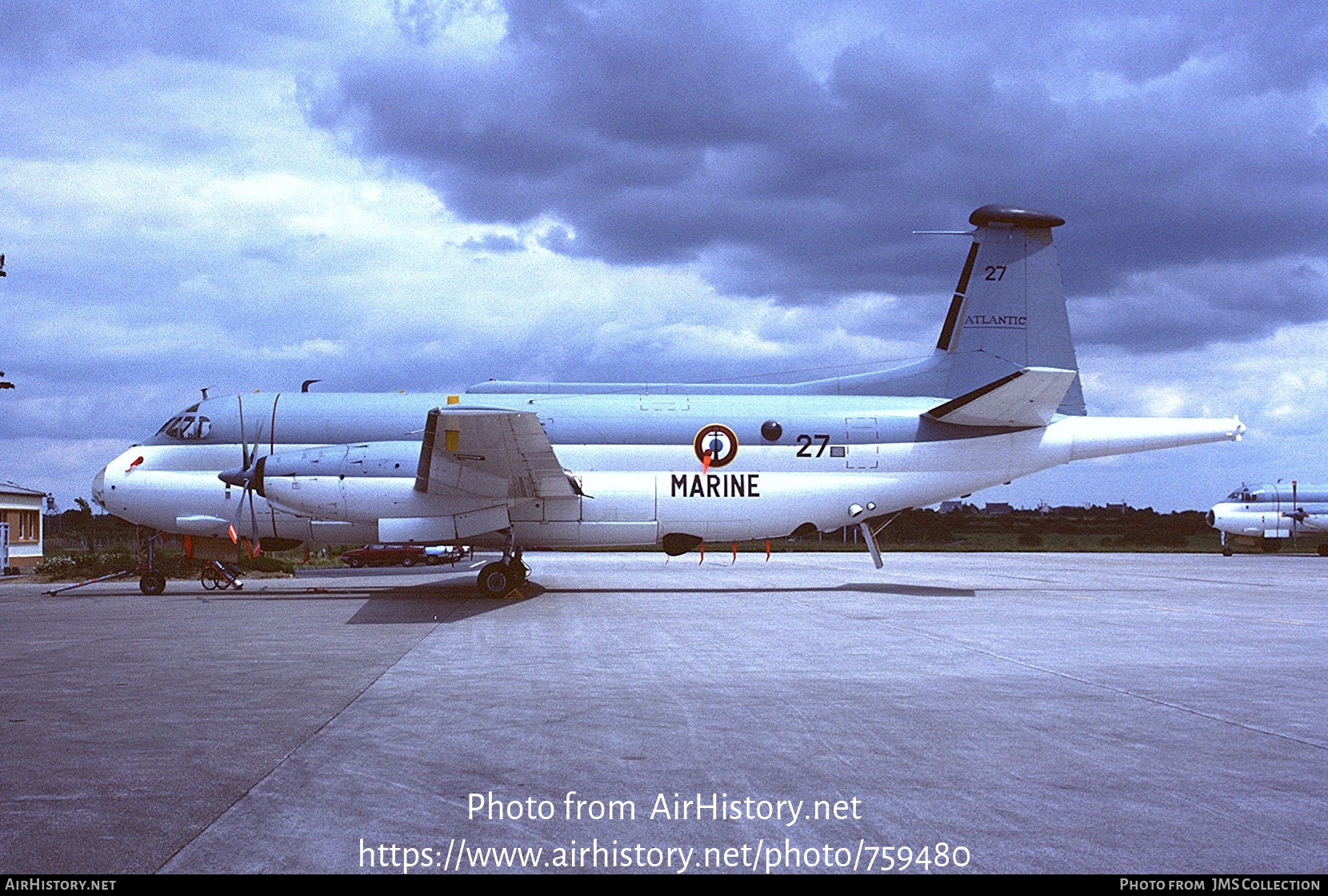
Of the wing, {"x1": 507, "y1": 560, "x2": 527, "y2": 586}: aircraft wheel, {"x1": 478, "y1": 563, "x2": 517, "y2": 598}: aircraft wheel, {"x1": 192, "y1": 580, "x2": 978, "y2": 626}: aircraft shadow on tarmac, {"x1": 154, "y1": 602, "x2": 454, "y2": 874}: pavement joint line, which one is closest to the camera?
{"x1": 154, "y1": 602, "x2": 454, "y2": 874}: pavement joint line

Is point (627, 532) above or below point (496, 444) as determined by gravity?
below

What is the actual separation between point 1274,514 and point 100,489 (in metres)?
54.4

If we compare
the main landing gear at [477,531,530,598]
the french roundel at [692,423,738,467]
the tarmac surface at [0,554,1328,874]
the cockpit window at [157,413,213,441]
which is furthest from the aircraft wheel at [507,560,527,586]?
the cockpit window at [157,413,213,441]

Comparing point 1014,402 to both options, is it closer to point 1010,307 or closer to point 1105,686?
point 1010,307

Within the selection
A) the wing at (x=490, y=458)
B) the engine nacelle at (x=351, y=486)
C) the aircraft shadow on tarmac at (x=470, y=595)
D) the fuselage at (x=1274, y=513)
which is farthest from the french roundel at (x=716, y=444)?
the fuselage at (x=1274, y=513)

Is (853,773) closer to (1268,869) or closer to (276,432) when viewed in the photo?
(1268,869)

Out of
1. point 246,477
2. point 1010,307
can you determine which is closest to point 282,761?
point 246,477

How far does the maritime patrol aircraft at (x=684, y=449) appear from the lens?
22.0 m

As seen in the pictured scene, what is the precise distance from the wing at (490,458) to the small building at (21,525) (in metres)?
24.5

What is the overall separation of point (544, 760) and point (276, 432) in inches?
698

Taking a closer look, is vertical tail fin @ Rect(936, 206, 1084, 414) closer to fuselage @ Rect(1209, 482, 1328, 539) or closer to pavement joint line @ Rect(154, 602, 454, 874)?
pavement joint line @ Rect(154, 602, 454, 874)

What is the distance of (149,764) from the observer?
23.8 ft

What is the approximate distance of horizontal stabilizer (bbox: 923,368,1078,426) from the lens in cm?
2202

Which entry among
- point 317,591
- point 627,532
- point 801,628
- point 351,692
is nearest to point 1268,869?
point 351,692
